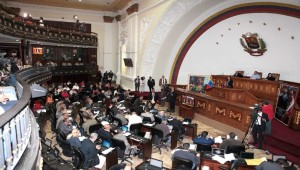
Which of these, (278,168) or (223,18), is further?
(223,18)

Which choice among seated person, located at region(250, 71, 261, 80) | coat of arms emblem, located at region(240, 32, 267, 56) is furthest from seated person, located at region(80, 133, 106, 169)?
coat of arms emblem, located at region(240, 32, 267, 56)

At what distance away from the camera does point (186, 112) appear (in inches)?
552

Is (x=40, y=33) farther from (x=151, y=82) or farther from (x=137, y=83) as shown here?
(x=151, y=82)

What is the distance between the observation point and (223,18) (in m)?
16.1

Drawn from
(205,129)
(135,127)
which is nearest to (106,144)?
(135,127)

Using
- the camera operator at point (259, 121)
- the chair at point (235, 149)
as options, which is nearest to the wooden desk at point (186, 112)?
the camera operator at point (259, 121)

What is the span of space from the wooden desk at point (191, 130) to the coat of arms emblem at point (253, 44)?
22.3 feet

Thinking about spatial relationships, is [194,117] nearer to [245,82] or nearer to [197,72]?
[245,82]

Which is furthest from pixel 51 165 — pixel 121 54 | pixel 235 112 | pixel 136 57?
pixel 121 54

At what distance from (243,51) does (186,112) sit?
5.35 metres

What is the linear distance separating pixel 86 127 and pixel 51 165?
3.23 m

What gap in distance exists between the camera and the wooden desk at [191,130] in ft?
33.2

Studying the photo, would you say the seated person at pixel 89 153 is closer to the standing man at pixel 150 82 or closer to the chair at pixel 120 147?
the chair at pixel 120 147

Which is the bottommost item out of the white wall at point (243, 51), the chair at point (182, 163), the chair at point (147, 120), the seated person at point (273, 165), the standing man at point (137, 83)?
the chair at point (182, 163)
